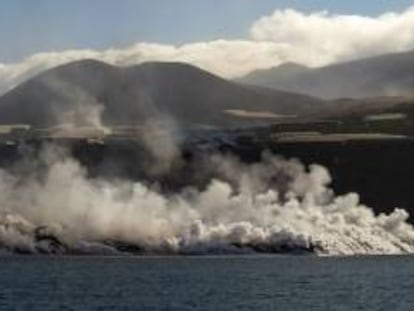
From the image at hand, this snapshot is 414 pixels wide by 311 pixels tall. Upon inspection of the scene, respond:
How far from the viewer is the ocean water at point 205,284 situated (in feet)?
345

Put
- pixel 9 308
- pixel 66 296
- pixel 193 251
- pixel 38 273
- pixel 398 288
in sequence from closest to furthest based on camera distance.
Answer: pixel 9 308 → pixel 66 296 → pixel 398 288 → pixel 38 273 → pixel 193 251

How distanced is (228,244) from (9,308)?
99.9 metres

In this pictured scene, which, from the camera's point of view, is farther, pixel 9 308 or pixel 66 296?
pixel 66 296

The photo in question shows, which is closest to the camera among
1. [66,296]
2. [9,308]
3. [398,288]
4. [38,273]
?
[9,308]

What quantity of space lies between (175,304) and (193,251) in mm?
92038

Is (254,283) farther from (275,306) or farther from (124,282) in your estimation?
(275,306)

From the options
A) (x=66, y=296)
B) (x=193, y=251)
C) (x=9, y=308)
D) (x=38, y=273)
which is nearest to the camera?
(x=9, y=308)

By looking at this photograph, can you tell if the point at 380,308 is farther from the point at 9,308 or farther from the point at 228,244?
the point at 228,244

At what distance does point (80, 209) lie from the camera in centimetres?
19875

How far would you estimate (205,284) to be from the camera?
421 feet

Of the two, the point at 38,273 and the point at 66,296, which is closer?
the point at 66,296

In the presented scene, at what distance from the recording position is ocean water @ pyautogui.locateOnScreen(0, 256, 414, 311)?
105m

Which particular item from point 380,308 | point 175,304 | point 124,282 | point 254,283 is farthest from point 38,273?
point 380,308

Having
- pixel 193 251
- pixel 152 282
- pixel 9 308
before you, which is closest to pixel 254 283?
pixel 152 282
